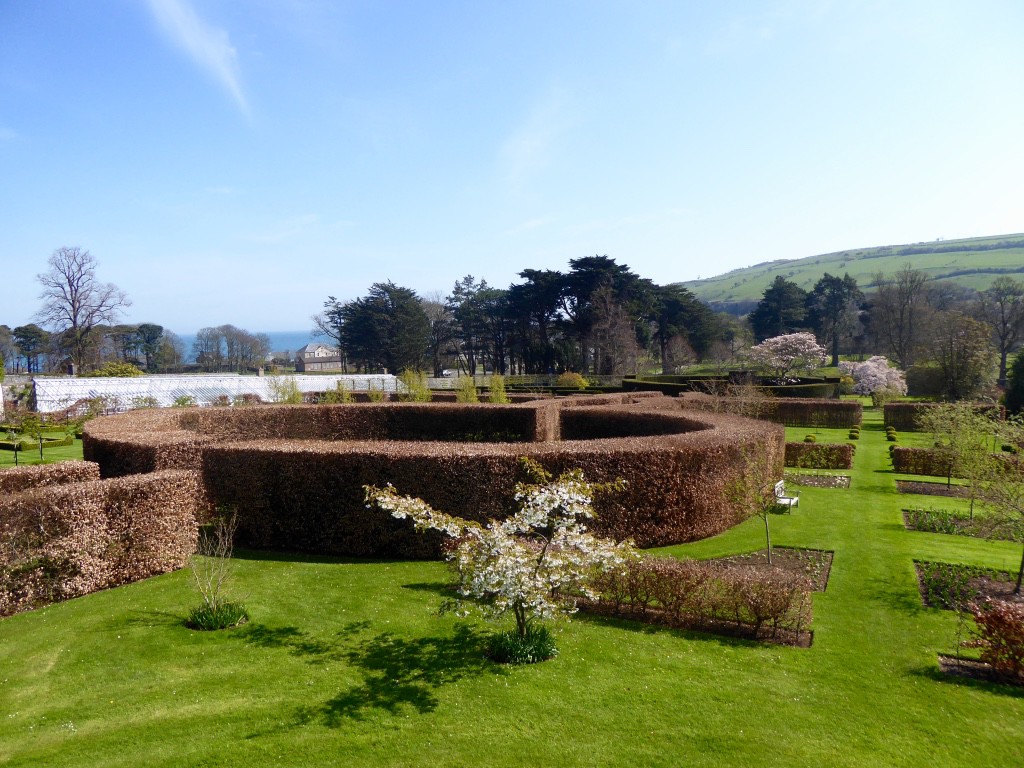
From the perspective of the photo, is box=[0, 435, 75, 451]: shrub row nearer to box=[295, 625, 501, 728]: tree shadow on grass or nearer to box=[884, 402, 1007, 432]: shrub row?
box=[295, 625, 501, 728]: tree shadow on grass

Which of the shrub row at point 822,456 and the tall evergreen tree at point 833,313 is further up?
the tall evergreen tree at point 833,313

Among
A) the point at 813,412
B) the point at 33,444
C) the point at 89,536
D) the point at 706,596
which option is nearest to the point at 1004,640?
the point at 706,596

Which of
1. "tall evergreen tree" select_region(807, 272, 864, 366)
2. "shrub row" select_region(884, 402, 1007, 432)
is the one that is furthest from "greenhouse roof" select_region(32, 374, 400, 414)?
"tall evergreen tree" select_region(807, 272, 864, 366)

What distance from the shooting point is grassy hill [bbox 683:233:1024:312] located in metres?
104

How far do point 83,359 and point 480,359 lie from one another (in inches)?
1546

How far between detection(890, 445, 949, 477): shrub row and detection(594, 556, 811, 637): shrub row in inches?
541

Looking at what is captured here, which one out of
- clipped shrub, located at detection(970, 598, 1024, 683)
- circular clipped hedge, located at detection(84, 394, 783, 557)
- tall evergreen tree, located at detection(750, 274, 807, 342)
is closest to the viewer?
clipped shrub, located at detection(970, 598, 1024, 683)

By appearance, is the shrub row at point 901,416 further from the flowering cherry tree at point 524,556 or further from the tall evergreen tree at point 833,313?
the tall evergreen tree at point 833,313

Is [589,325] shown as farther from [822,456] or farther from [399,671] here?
[399,671]

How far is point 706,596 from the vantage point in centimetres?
714

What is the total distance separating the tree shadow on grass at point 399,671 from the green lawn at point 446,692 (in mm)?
21

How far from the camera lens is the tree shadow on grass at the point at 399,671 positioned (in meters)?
5.21

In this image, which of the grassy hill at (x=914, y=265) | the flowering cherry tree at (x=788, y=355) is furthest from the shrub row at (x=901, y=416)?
the grassy hill at (x=914, y=265)

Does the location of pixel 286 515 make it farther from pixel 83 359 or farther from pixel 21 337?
pixel 21 337
